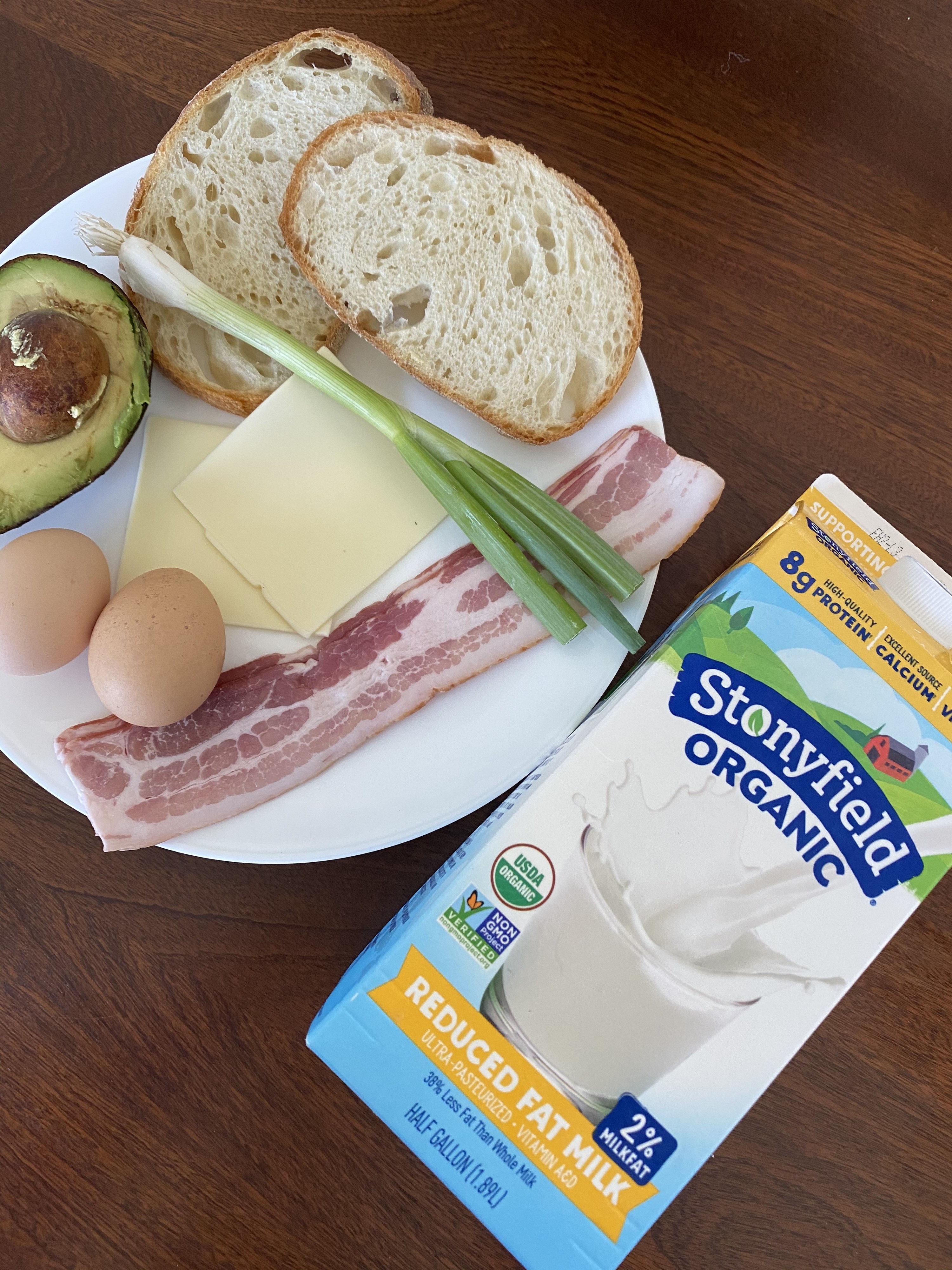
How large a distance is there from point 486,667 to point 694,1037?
0.58m

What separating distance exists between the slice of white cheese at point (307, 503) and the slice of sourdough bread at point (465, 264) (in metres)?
0.15

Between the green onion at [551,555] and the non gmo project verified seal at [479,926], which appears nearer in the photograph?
the non gmo project verified seal at [479,926]

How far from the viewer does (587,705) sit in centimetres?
124

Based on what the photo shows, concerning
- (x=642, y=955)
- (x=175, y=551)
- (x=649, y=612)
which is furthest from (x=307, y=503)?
(x=642, y=955)

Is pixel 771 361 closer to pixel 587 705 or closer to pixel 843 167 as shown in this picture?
pixel 843 167

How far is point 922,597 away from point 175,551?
42.7 inches

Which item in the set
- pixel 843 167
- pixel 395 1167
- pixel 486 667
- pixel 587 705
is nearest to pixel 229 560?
pixel 486 667

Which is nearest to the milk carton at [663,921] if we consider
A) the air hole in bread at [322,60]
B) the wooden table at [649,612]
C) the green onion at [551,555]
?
the green onion at [551,555]

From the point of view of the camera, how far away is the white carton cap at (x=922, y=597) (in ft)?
3.44

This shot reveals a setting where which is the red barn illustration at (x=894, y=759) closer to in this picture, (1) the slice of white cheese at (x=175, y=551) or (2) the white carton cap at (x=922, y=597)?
(2) the white carton cap at (x=922, y=597)

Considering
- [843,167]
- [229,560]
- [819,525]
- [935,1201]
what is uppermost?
[843,167]

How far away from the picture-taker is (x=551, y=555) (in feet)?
4.05

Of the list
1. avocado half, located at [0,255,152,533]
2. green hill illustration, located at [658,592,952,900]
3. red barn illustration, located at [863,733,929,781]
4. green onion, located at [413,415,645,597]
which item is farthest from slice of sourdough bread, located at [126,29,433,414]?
red barn illustration, located at [863,733,929,781]

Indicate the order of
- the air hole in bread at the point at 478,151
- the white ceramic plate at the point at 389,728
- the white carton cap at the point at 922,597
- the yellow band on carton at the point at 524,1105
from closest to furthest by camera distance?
the yellow band on carton at the point at 524,1105, the white carton cap at the point at 922,597, the white ceramic plate at the point at 389,728, the air hole in bread at the point at 478,151
